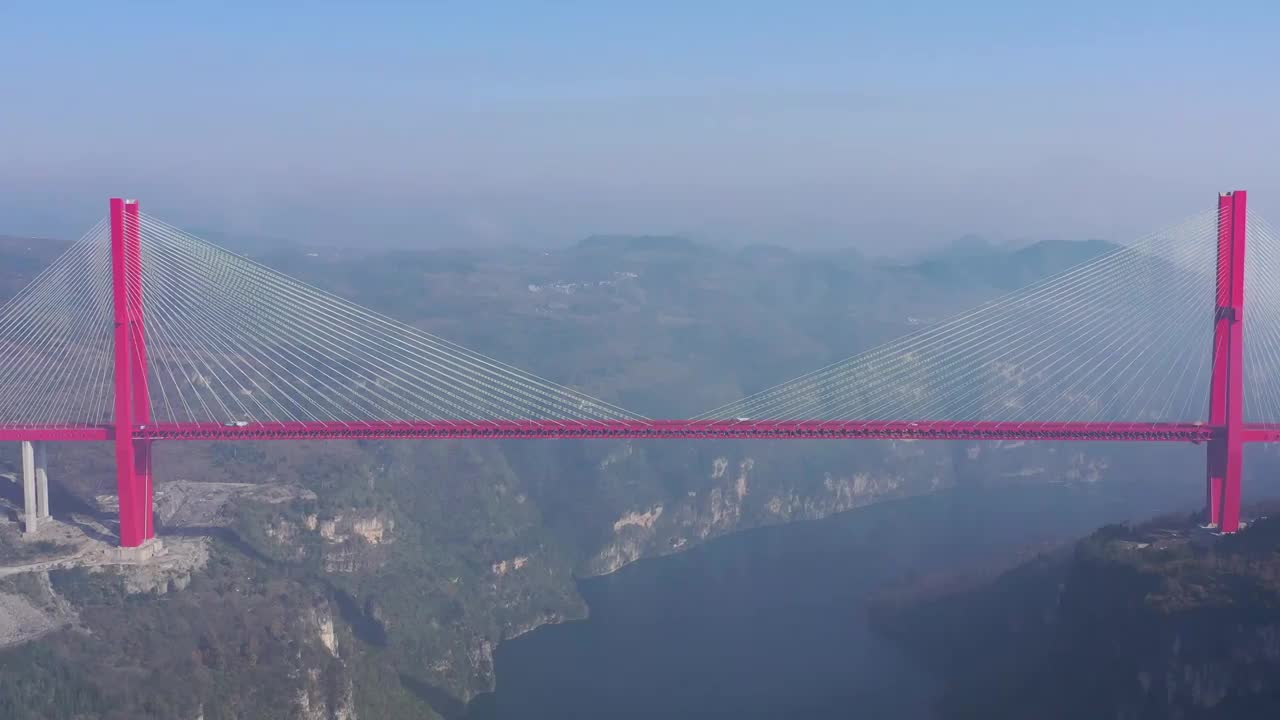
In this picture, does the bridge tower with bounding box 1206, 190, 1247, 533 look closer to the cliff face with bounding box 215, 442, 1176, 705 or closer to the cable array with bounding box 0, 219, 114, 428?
the cliff face with bounding box 215, 442, 1176, 705

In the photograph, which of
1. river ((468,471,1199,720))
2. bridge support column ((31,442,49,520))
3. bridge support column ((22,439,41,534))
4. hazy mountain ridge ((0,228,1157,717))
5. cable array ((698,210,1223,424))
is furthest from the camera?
cable array ((698,210,1223,424))

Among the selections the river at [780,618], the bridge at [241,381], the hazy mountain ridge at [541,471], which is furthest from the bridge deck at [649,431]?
the river at [780,618]

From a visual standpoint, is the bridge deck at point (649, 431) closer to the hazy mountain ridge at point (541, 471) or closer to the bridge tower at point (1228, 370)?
the bridge tower at point (1228, 370)

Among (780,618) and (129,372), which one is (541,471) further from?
(129,372)

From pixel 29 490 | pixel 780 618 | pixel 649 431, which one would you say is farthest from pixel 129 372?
pixel 780 618

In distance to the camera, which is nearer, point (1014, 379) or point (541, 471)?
point (541, 471)

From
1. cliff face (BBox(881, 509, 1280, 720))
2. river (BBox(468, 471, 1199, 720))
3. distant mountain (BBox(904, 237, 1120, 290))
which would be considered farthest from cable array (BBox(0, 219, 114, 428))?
distant mountain (BBox(904, 237, 1120, 290))
